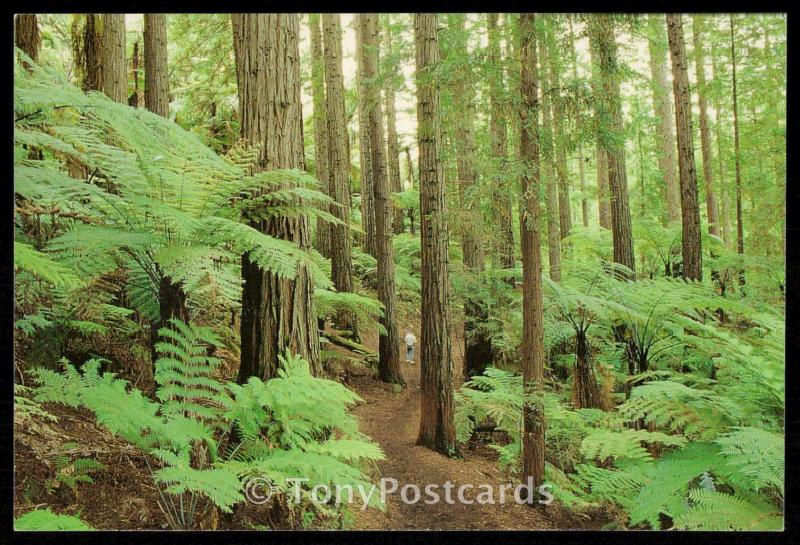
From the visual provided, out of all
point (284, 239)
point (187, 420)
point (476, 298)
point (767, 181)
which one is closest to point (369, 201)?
point (476, 298)

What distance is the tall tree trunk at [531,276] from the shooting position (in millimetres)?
3355

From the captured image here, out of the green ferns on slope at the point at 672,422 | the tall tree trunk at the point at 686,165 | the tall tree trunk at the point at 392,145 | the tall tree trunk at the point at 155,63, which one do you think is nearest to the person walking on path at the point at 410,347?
the green ferns on slope at the point at 672,422

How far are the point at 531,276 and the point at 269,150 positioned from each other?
6.46 ft

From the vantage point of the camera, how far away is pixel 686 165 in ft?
20.6

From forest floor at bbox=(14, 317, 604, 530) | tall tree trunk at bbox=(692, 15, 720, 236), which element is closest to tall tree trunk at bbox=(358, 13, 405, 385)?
forest floor at bbox=(14, 317, 604, 530)

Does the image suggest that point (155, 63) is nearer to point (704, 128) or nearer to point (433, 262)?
point (433, 262)

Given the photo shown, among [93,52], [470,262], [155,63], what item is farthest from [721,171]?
[93,52]

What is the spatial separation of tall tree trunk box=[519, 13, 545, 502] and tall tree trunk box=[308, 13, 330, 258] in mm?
5650

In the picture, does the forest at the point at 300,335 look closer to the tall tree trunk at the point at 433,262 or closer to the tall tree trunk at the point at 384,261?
the tall tree trunk at the point at 433,262

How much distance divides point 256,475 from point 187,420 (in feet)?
1.35

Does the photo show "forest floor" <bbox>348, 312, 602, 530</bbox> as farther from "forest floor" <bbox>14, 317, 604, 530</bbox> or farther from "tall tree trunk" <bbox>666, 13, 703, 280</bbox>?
"tall tree trunk" <bbox>666, 13, 703, 280</bbox>

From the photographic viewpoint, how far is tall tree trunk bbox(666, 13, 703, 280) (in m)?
6.24

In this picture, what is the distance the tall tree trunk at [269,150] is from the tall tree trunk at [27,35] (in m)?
1.91
